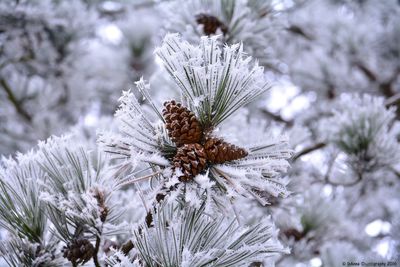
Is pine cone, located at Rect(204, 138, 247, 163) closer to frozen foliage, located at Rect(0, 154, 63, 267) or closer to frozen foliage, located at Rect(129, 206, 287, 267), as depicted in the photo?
frozen foliage, located at Rect(129, 206, 287, 267)

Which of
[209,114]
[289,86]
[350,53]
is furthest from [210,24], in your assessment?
[289,86]

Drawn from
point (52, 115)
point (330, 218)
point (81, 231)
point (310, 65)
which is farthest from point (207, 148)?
point (310, 65)

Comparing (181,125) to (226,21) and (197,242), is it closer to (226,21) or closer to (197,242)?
(197,242)

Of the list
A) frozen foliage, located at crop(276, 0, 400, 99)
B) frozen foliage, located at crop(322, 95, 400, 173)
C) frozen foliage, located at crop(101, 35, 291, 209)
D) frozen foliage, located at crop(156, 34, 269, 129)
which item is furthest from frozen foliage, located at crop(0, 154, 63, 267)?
frozen foliage, located at crop(276, 0, 400, 99)

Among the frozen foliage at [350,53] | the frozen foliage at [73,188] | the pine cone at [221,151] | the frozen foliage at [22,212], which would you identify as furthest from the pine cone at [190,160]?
the frozen foliage at [350,53]

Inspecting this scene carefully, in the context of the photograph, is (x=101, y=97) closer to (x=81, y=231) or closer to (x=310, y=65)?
(x=310, y=65)

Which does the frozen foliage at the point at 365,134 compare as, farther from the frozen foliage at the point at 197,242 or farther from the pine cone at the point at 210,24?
the frozen foliage at the point at 197,242

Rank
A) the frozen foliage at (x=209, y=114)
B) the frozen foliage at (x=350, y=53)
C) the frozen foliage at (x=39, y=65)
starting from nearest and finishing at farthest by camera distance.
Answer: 1. the frozen foliage at (x=209, y=114)
2. the frozen foliage at (x=39, y=65)
3. the frozen foliage at (x=350, y=53)
